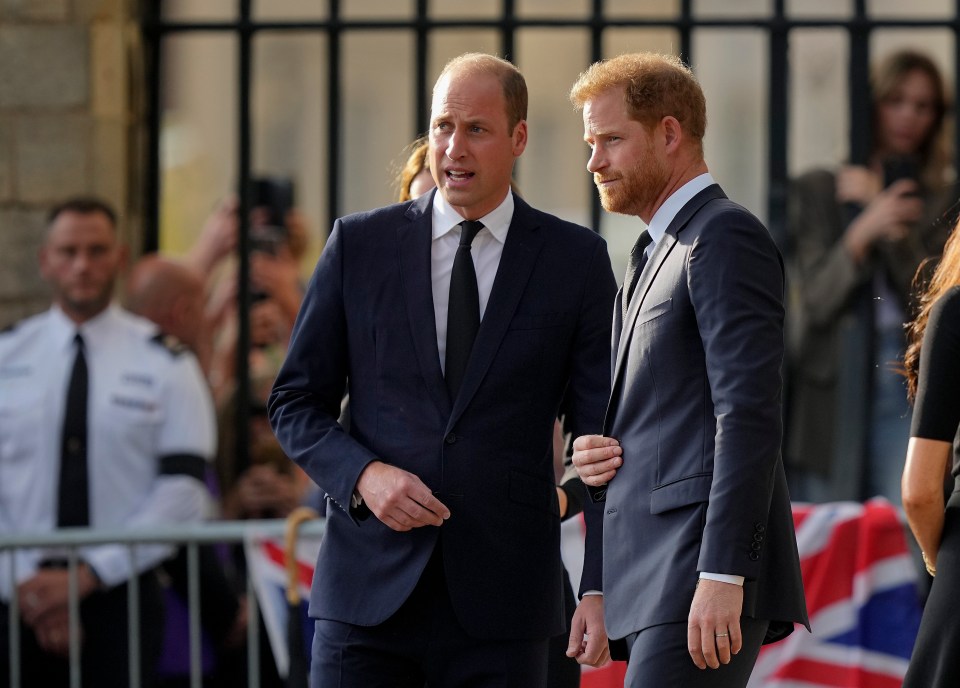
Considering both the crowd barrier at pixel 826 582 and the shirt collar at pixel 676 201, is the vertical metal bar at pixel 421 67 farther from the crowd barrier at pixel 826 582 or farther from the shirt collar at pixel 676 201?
the shirt collar at pixel 676 201

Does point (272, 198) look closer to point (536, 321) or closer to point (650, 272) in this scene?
point (536, 321)

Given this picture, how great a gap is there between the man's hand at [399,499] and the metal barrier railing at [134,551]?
221 centimetres

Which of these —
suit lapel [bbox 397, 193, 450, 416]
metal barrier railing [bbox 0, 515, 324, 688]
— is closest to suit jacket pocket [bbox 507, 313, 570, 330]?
suit lapel [bbox 397, 193, 450, 416]

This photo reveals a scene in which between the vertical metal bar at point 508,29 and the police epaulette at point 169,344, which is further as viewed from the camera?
the vertical metal bar at point 508,29

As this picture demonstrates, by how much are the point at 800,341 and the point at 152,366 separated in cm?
266

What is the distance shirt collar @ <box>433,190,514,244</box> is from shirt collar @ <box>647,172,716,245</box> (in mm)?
407

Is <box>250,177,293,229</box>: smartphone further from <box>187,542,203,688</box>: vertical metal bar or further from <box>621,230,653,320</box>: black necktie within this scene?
<box>621,230,653,320</box>: black necktie

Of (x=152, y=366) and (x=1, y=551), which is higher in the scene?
(x=152, y=366)

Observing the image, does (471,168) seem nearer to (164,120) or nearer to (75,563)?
(75,563)

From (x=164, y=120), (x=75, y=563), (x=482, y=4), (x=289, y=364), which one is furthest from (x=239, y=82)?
(x=289, y=364)

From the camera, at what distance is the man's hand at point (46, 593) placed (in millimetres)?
5824

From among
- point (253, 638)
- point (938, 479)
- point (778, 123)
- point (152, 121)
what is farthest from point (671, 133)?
point (152, 121)

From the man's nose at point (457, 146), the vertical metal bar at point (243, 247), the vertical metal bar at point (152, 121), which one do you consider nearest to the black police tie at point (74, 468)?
the vertical metal bar at point (243, 247)

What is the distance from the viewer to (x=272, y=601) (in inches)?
227
